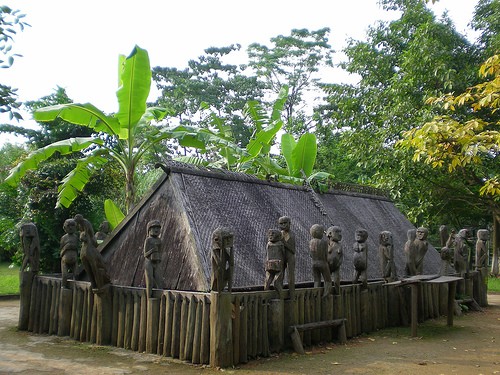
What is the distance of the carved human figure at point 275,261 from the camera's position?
28.4 ft

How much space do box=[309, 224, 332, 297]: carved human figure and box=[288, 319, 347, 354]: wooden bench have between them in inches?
20.8

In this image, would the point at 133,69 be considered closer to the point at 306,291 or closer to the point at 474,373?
the point at 306,291

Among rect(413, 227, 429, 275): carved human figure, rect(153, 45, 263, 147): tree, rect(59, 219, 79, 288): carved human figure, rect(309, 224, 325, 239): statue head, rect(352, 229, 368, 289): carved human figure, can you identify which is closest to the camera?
rect(309, 224, 325, 239): statue head

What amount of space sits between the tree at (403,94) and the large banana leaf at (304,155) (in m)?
4.71

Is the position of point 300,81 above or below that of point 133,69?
above

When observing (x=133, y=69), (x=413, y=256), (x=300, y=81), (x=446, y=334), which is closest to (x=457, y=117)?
(x=413, y=256)

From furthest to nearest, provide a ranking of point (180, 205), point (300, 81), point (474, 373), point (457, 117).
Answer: point (300, 81) < point (457, 117) < point (180, 205) < point (474, 373)

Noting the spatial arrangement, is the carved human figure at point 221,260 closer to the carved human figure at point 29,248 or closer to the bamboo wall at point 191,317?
the bamboo wall at point 191,317

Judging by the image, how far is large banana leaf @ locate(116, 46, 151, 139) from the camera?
1182 centimetres

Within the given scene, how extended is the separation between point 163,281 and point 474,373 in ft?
16.3

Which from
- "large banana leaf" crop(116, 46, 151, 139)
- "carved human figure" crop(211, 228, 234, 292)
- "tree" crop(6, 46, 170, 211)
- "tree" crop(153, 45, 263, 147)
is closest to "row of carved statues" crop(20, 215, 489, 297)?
"carved human figure" crop(211, 228, 234, 292)

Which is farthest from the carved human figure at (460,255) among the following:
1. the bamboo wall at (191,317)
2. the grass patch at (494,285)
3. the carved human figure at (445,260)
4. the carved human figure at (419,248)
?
the grass patch at (494,285)

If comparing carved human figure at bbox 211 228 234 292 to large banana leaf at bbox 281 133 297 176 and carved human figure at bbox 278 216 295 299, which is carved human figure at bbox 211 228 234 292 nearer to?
carved human figure at bbox 278 216 295 299

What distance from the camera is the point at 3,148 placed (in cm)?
4650
